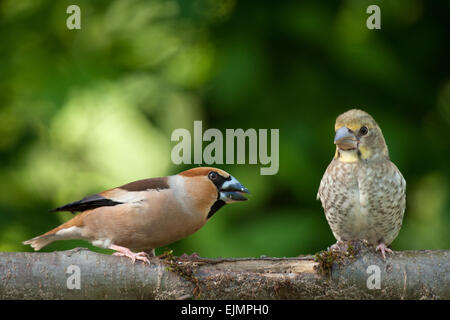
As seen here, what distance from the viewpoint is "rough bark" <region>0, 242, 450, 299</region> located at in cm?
435

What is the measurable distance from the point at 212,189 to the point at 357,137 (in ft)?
3.88

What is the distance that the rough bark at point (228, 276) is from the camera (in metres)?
4.35

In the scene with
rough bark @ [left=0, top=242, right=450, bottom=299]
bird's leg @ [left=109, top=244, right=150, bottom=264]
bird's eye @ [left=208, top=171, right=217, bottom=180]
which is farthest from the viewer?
bird's eye @ [left=208, top=171, right=217, bottom=180]

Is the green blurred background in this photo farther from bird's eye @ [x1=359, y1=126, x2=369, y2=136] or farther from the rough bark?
the rough bark

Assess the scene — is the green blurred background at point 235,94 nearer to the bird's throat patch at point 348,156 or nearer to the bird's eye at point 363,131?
the bird's throat patch at point 348,156

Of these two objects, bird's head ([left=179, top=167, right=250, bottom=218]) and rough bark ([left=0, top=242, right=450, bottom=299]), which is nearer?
rough bark ([left=0, top=242, right=450, bottom=299])

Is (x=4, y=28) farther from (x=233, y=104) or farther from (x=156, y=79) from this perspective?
(x=233, y=104)

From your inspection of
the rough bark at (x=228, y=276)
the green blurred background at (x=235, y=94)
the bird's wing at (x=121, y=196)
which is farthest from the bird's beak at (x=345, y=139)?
the green blurred background at (x=235, y=94)

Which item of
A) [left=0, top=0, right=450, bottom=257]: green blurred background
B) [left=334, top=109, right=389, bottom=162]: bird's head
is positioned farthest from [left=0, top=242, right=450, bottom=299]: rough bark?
[left=0, top=0, right=450, bottom=257]: green blurred background

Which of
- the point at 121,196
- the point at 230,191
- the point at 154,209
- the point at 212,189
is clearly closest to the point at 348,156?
the point at 230,191

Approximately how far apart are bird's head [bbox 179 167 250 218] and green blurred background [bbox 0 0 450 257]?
206 centimetres

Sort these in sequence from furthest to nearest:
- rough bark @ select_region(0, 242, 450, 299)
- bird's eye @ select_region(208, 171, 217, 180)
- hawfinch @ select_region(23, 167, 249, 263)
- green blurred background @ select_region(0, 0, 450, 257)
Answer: green blurred background @ select_region(0, 0, 450, 257) < bird's eye @ select_region(208, 171, 217, 180) < hawfinch @ select_region(23, 167, 249, 263) < rough bark @ select_region(0, 242, 450, 299)

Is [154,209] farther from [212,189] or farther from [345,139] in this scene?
[345,139]

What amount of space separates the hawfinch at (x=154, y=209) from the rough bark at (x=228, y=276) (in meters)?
0.23
